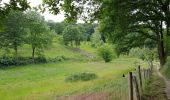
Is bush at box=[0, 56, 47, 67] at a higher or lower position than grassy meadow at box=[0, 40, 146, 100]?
higher

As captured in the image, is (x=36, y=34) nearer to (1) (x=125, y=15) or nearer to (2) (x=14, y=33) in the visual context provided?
(2) (x=14, y=33)

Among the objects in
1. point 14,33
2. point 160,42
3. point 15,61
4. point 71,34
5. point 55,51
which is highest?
point 71,34

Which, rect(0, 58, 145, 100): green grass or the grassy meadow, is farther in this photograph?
rect(0, 58, 145, 100): green grass

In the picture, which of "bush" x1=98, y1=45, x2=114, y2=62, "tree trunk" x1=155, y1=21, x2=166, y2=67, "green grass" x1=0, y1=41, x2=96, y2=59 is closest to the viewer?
"tree trunk" x1=155, y1=21, x2=166, y2=67

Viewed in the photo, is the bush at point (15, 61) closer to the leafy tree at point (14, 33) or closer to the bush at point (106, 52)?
the leafy tree at point (14, 33)

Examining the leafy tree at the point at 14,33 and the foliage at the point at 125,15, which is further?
the leafy tree at the point at 14,33

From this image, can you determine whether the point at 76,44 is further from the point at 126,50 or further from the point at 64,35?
the point at 126,50

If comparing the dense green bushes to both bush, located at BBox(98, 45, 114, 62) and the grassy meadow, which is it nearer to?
the grassy meadow

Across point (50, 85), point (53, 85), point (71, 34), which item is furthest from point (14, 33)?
point (53, 85)

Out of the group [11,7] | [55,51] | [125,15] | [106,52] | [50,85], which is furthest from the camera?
[55,51]

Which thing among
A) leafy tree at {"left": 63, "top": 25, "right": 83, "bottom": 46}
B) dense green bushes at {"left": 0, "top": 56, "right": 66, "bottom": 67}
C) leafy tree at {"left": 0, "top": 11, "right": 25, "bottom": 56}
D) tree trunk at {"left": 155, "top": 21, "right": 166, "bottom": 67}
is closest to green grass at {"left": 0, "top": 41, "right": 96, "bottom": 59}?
leafy tree at {"left": 0, "top": 11, "right": 25, "bottom": 56}

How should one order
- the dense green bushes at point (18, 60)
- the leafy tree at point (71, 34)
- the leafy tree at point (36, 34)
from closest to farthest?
the dense green bushes at point (18, 60) < the leafy tree at point (36, 34) < the leafy tree at point (71, 34)

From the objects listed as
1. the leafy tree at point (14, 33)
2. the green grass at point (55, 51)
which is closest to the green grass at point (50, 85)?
the leafy tree at point (14, 33)

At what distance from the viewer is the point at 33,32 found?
98.2 metres
